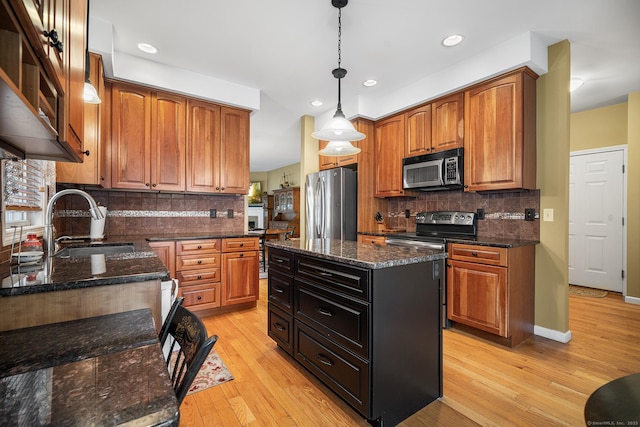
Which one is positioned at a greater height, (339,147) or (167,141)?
(167,141)

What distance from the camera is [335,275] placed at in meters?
1.77

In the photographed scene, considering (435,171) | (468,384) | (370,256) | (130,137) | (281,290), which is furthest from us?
(435,171)

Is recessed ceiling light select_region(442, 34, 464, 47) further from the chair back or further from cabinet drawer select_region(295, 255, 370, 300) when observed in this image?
the chair back

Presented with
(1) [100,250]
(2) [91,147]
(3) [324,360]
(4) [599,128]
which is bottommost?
(3) [324,360]

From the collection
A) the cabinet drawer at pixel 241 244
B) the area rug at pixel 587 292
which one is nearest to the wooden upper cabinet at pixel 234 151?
the cabinet drawer at pixel 241 244

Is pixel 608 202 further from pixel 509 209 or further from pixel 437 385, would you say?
pixel 437 385

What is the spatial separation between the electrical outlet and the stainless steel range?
0.46 m

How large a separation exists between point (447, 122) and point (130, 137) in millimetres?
3372

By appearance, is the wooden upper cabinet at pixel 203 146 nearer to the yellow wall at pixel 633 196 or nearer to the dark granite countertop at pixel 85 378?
the dark granite countertop at pixel 85 378

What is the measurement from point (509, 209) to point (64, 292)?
3496mm

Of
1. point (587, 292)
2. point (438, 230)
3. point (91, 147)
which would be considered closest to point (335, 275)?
point (438, 230)

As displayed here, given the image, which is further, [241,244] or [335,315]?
[241,244]

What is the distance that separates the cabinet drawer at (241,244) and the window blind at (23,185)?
160 cm

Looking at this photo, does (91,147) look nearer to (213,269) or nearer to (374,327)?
(213,269)
